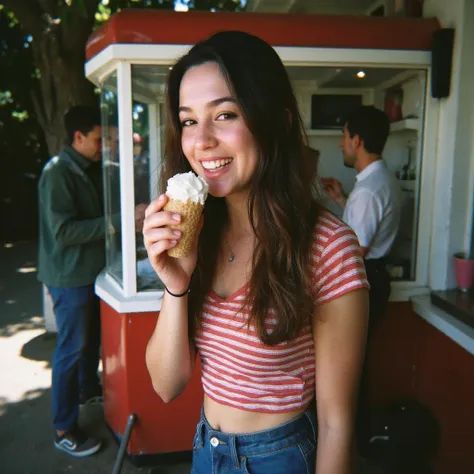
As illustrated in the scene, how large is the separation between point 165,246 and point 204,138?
0.34 m

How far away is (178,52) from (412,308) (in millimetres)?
2349

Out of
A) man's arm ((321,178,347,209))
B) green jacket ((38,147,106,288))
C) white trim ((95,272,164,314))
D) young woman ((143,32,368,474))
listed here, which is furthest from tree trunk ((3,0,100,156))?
young woman ((143,32,368,474))

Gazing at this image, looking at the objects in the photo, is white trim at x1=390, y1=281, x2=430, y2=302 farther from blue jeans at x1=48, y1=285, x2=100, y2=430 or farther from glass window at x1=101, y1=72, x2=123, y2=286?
blue jeans at x1=48, y1=285, x2=100, y2=430

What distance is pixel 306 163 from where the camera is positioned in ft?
5.12

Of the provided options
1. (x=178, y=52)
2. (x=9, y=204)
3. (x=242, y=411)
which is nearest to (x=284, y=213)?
(x=242, y=411)

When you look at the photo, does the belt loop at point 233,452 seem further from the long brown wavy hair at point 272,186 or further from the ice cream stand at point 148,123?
Answer: the ice cream stand at point 148,123

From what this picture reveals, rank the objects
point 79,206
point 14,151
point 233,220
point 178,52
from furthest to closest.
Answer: point 14,151
point 79,206
point 178,52
point 233,220

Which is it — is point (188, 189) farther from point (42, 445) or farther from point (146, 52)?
point (42, 445)

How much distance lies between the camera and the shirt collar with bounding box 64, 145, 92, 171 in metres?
3.65

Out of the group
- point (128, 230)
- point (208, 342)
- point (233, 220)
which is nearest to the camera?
point (208, 342)

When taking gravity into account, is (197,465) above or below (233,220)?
below

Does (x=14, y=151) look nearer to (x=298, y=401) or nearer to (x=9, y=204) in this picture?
(x=9, y=204)

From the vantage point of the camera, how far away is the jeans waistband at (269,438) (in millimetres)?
1432

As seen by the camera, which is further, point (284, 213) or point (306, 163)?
point (306, 163)
